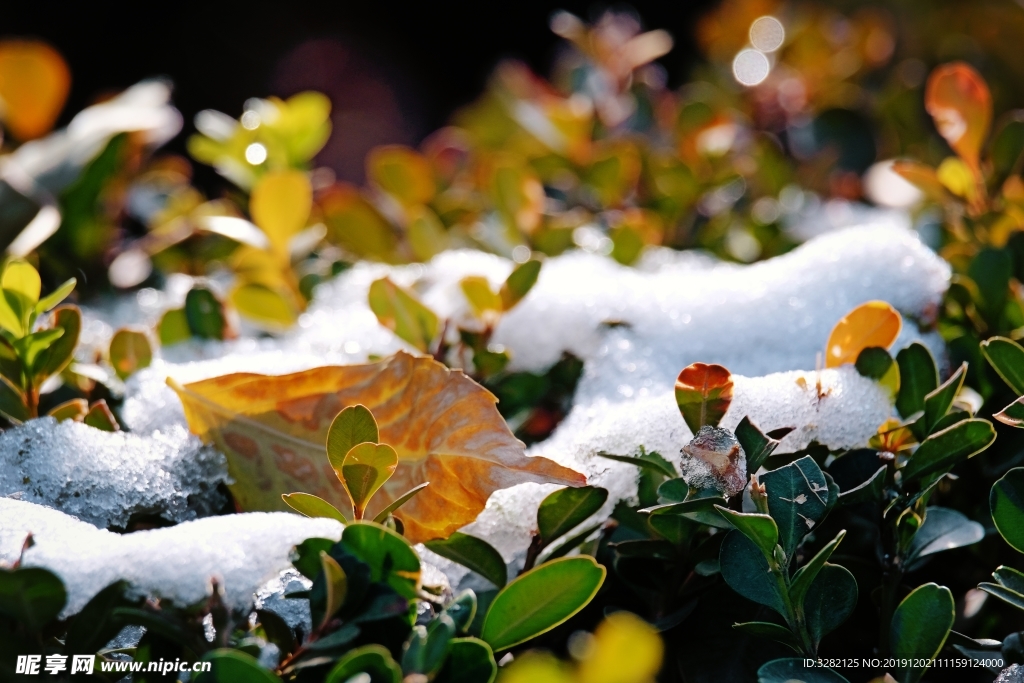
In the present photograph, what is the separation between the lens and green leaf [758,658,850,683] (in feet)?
2.03

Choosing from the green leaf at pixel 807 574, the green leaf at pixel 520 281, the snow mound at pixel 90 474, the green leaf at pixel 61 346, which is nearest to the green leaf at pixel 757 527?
the green leaf at pixel 807 574

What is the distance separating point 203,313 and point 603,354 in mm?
476

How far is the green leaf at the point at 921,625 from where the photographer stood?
630 millimetres

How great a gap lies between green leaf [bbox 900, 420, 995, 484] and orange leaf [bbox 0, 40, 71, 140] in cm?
134

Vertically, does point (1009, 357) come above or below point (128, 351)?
above

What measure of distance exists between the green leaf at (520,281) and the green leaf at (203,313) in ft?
1.16

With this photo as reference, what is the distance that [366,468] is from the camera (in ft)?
2.17

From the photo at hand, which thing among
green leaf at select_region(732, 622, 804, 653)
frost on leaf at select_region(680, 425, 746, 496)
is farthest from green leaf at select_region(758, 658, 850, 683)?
frost on leaf at select_region(680, 425, 746, 496)

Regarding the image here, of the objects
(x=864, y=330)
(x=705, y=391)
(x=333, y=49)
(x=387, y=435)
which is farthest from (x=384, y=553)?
(x=333, y=49)

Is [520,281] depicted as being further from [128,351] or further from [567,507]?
[128,351]

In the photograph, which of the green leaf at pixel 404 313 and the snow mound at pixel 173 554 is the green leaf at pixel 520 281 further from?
the snow mound at pixel 173 554

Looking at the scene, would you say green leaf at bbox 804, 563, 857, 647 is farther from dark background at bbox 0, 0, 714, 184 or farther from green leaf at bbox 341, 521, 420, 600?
dark background at bbox 0, 0, 714, 184

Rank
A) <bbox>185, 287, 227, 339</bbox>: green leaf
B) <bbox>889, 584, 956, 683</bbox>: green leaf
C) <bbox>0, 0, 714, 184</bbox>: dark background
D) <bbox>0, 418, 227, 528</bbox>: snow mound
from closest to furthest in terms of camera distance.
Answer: <bbox>889, 584, 956, 683</bbox>: green leaf < <bbox>0, 418, 227, 528</bbox>: snow mound < <bbox>185, 287, 227, 339</bbox>: green leaf < <bbox>0, 0, 714, 184</bbox>: dark background

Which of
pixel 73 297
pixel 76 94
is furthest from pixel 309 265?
pixel 76 94
